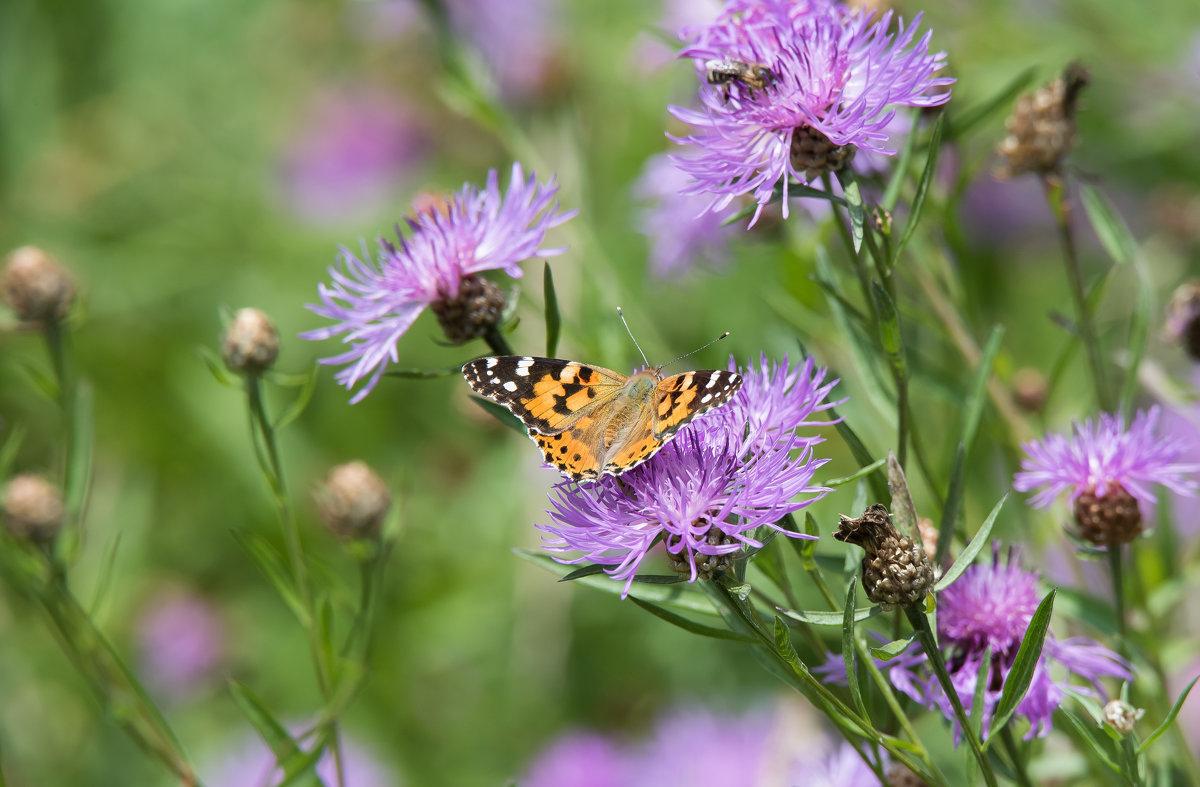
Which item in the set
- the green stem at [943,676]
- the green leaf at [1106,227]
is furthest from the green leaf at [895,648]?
the green leaf at [1106,227]

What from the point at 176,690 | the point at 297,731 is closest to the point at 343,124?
the point at 176,690

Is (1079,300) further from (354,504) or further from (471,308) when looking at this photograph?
(354,504)

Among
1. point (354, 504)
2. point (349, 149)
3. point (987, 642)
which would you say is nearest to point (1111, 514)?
point (987, 642)

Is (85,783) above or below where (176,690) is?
above

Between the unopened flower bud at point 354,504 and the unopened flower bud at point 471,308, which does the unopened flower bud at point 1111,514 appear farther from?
the unopened flower bud at point 354,504

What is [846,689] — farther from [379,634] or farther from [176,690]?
[176,690]

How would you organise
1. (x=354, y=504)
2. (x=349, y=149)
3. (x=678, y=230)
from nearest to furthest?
1. (x=354, y=504)
2. (x=678, y=230)
3. (x=349, y=149)
